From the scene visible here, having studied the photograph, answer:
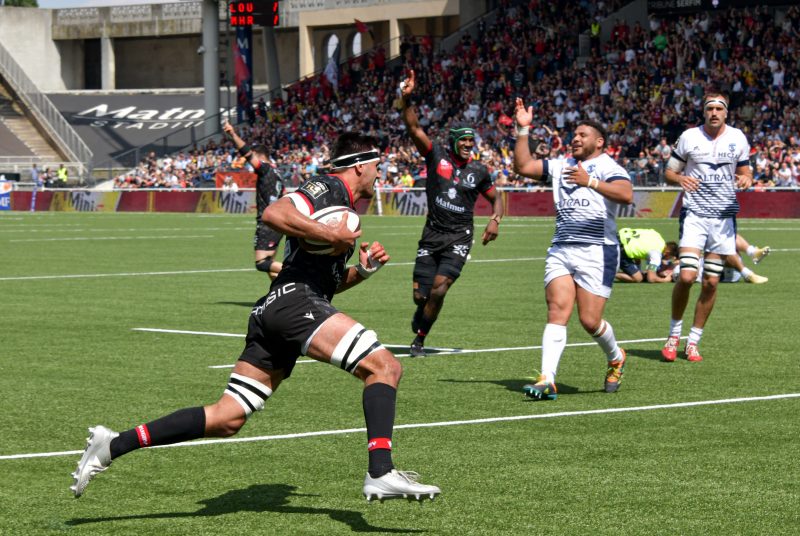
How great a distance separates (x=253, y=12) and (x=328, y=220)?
203 ft

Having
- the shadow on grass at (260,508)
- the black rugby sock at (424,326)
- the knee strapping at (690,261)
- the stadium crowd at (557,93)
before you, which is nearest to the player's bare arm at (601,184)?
the knee strapping at (690,261)

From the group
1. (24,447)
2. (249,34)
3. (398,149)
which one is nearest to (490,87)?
(398,149)

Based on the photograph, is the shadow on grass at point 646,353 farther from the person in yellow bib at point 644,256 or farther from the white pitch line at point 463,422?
the person in yellow bib at point 644,256

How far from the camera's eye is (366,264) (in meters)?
7.14

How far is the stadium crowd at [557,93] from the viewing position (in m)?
46.9

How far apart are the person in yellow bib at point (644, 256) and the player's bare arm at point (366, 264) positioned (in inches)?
593

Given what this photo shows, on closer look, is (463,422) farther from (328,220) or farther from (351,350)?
(328,220)

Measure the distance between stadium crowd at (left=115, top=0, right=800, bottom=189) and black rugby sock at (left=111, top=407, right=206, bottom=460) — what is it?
35.9 m

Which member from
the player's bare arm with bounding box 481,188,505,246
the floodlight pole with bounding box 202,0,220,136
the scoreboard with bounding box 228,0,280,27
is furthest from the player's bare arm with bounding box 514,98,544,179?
the floodlight pole with bounding box 202,0,220,136

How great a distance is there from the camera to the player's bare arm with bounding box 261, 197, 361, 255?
261 inches

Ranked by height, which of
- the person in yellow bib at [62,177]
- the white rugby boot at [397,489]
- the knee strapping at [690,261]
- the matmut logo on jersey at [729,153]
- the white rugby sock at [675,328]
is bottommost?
the person in yellow bib at [62,177]

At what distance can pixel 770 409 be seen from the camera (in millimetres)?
9945

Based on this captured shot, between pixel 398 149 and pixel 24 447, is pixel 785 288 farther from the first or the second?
pixel 398 149

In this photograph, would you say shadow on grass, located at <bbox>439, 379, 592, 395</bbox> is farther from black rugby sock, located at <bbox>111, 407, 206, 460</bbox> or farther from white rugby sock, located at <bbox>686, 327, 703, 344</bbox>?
black rugby sock, located at <bbox>111, 407, 206, 460</bbox>
